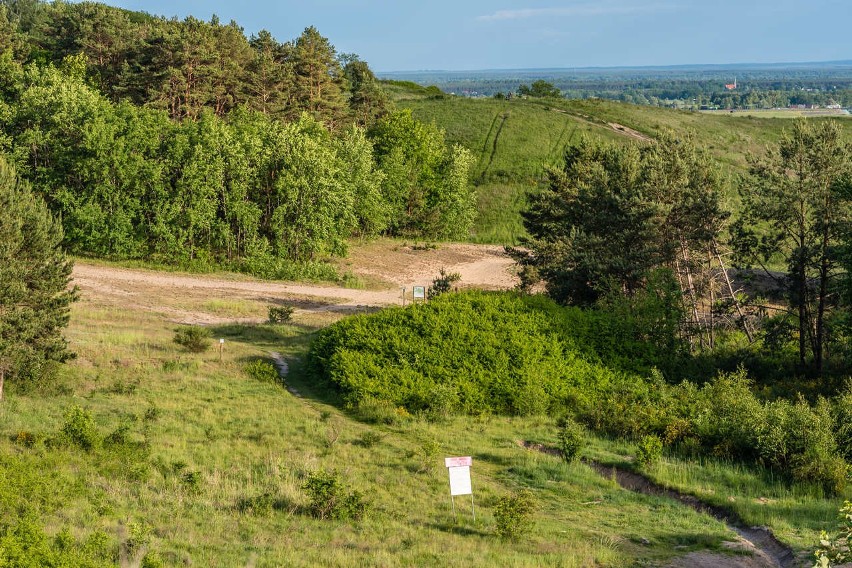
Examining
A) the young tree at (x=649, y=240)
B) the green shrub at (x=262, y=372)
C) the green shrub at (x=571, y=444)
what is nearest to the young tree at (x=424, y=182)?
the young tree at (x=649, y=240)

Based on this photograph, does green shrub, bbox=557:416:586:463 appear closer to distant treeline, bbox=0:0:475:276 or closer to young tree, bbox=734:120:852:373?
young tree, bbox=734:120:852:373

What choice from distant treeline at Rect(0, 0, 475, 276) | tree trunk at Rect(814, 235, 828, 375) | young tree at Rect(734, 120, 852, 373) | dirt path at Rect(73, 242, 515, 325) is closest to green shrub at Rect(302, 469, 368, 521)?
young tree at Rect(734, 120, 852, 373)

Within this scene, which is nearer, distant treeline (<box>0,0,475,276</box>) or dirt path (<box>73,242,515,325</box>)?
dirt path (<box>73,242,515,325</box>)

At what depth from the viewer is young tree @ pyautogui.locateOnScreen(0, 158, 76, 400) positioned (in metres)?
25.4

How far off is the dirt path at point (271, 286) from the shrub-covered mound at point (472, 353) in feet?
42.2

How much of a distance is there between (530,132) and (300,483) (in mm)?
91908

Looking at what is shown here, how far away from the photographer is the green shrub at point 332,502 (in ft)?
57.9

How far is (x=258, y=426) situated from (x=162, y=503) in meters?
7.61

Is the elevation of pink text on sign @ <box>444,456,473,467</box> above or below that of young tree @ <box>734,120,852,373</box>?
below

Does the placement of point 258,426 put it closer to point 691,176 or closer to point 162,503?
point 162,503

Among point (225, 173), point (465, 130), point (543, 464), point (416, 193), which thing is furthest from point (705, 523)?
point (465, 130)

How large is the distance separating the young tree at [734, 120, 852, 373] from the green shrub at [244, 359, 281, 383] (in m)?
18.9

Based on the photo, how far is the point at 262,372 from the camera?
31.4m

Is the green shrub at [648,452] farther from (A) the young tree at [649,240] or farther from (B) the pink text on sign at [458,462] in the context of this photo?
(A) the young tree at [649,240]
